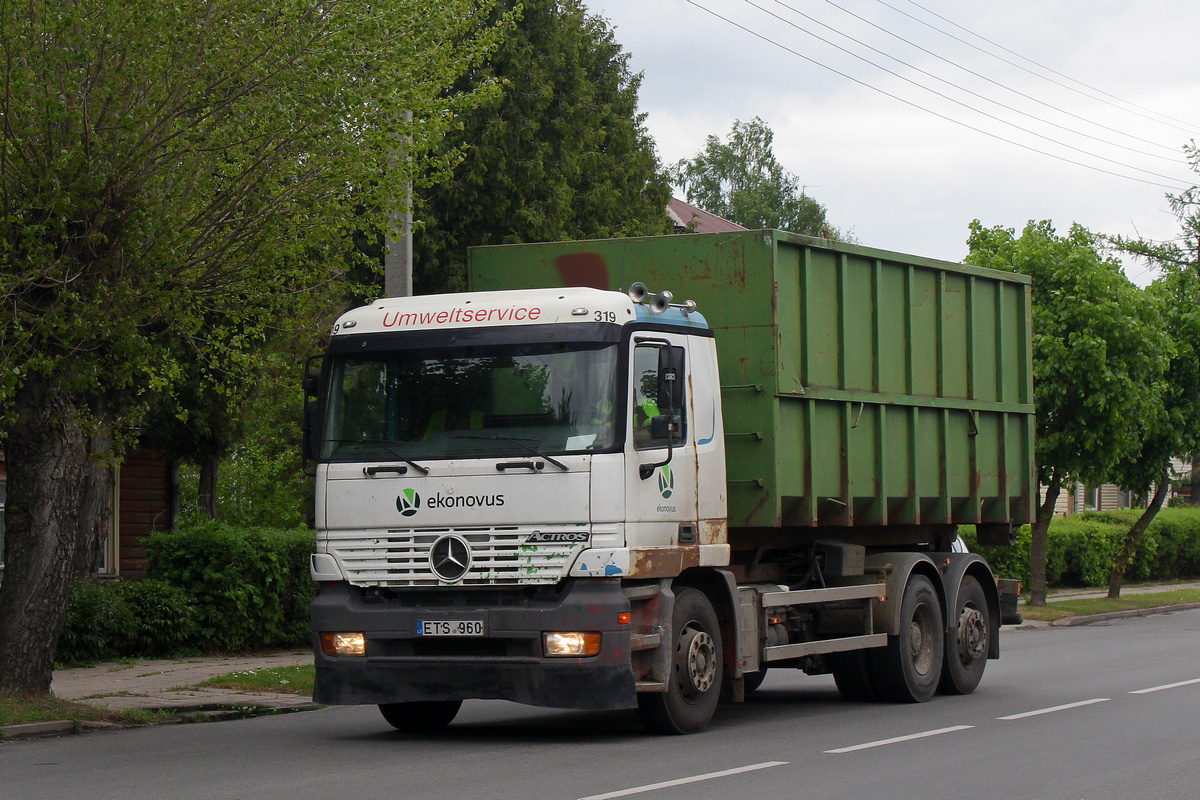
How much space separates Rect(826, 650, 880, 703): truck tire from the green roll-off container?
1.05m

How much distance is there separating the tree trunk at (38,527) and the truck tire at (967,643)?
24.6 feet

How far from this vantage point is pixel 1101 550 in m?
34.1

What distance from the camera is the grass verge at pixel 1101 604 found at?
85.6 feet

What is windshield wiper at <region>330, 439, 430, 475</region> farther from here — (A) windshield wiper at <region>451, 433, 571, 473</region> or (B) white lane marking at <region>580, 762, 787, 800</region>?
(B) white lane marking at <region>580, 762, 787, 800</region>

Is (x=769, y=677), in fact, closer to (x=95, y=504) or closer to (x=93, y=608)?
(x=93, y=608)

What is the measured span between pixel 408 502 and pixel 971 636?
635 centimetres

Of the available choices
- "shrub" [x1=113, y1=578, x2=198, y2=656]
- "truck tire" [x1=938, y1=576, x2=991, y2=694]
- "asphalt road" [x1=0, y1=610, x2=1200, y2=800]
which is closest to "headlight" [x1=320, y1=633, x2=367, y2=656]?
"asphalt road" [x1=0, y1=610, x2=1200, y2=800]

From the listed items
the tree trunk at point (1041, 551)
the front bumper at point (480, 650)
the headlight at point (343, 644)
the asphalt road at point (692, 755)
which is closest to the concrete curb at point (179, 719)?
the asphalt road at point (692, 755)

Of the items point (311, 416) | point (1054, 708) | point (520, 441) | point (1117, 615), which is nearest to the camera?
point (520, 441)

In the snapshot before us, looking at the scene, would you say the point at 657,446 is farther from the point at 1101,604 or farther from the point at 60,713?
the point at 1101,604

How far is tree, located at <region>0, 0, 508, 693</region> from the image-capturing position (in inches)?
429

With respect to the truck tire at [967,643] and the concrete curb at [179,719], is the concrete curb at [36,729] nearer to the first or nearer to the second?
the concrete curb at [179,719]

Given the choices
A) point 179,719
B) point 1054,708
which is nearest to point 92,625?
point 179,719

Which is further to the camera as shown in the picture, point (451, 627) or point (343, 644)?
point (343, 644)
